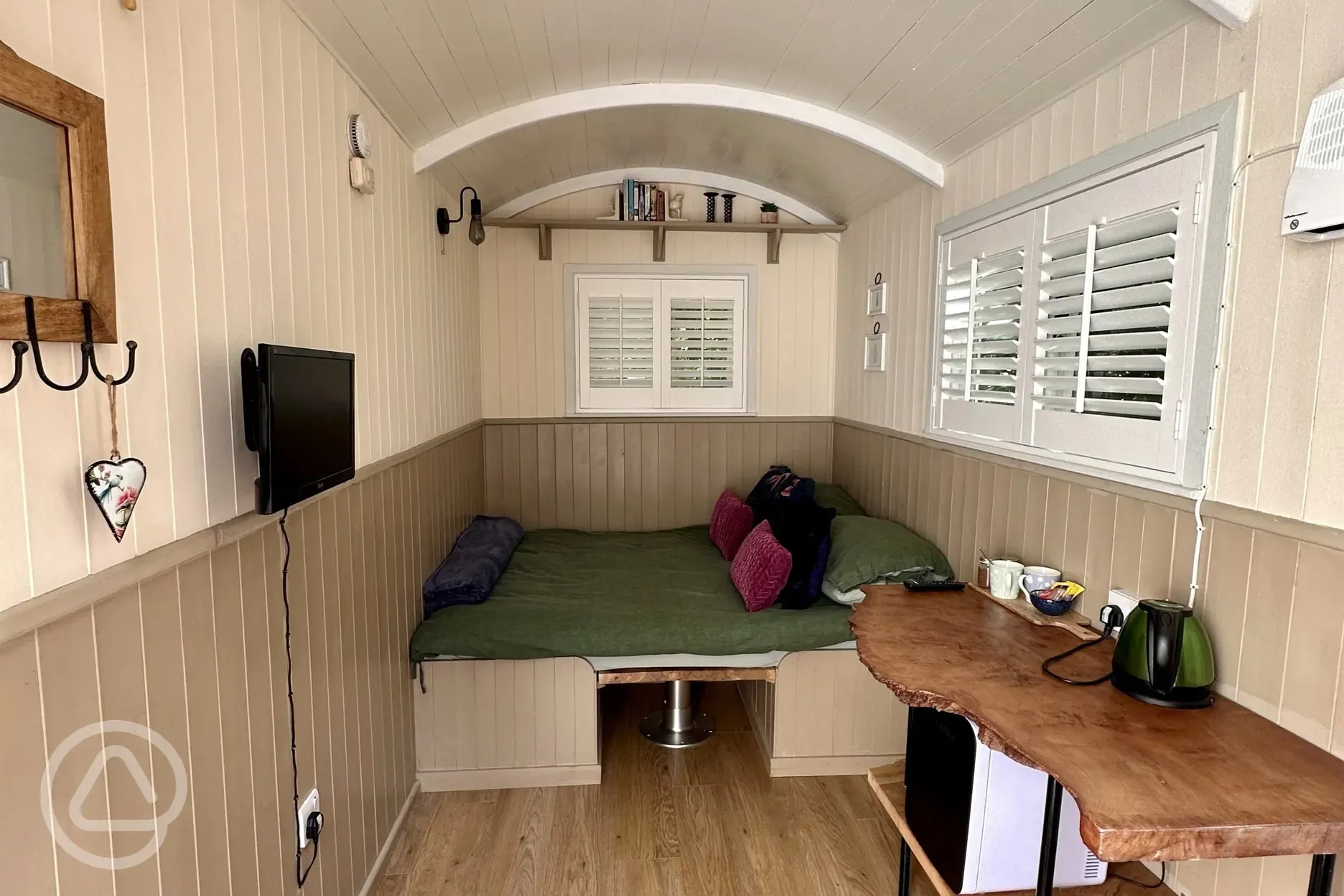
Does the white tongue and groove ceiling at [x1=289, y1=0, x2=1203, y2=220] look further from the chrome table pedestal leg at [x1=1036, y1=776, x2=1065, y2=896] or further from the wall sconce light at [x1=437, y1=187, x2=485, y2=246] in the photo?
the chrome table pedestal leg at [x1=1036, y1=776, x2=1065, y2=896]

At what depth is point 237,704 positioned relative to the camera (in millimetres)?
1443

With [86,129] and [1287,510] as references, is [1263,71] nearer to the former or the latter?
[1287,510]

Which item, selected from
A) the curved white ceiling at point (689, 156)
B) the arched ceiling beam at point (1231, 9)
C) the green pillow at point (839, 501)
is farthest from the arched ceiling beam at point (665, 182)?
the arched ceiling beam at point (1231, 9)

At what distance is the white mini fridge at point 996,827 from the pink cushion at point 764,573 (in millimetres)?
1059

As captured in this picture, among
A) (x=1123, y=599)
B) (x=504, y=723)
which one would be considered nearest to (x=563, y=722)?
(x=504, y=723)

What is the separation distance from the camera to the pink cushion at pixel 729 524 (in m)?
3.62

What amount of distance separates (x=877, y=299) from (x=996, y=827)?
2444 millimetres

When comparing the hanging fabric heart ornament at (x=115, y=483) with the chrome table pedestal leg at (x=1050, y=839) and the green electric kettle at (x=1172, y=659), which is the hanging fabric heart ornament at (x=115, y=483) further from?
the green electric kettle at (x=1172, y=659)

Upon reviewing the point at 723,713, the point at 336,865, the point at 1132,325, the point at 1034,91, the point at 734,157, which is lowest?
the point at 723,713

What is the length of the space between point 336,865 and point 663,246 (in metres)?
3.26

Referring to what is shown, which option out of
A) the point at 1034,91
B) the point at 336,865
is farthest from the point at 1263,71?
the point at 336,865

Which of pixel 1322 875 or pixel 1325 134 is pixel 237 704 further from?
pixel 1325 134

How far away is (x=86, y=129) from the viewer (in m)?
0.99

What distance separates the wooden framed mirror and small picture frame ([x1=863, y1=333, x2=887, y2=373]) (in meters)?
3.02
